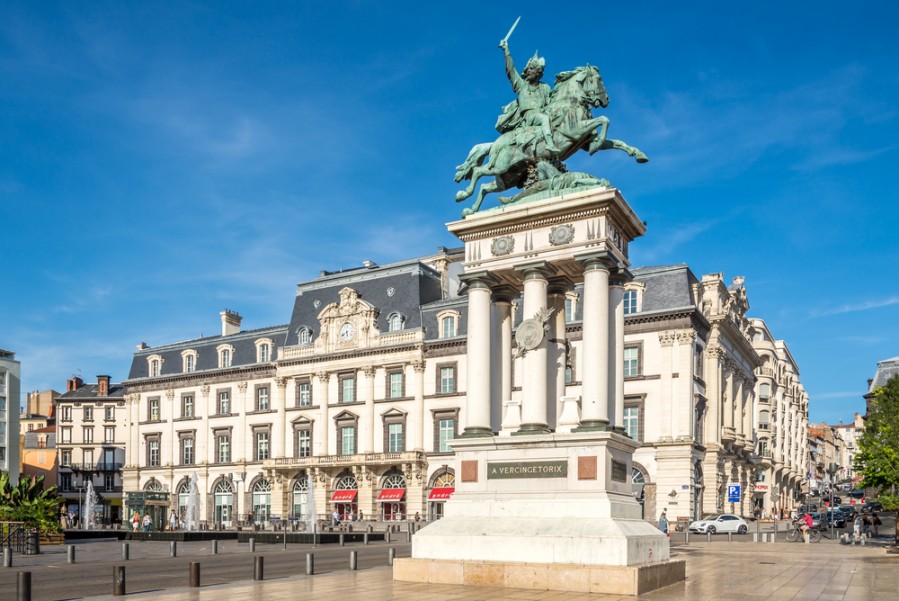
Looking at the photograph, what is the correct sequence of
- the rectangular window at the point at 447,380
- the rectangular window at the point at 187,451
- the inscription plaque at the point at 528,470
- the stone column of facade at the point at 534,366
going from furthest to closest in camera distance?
the rectangular window at the point at 187,451
the rectangular window at the point at 447,380
the stone column of facade at the point at 534,366
the inscription plaque at the point at 528,470

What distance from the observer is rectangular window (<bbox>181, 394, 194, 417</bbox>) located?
77500 millimetres

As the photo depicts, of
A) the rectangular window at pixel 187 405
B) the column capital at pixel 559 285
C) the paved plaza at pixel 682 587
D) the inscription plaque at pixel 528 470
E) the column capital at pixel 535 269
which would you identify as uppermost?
the column capital at pixel 535 269

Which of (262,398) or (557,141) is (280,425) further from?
(557,141)

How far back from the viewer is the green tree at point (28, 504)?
124ft

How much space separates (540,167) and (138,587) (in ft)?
44.8

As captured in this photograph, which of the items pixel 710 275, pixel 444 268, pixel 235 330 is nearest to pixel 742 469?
pixel 710 275

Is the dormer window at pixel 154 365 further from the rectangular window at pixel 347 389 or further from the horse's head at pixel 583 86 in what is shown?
the horse's head at pixel 583 86

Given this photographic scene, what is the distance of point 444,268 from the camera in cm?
7112

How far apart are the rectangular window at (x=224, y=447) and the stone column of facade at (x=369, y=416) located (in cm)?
1364

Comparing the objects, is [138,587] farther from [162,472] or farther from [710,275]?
[162,472]

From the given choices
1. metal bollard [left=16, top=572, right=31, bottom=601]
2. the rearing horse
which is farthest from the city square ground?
the rearing horse

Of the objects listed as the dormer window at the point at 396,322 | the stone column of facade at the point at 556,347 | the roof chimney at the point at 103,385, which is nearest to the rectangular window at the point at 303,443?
the dormer window at the point at 396,322

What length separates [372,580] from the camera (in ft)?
65.7

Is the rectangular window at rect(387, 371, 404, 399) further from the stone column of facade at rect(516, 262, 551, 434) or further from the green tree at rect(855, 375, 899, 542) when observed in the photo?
the stone column of facade at rect(516, 262, 551, 434)
